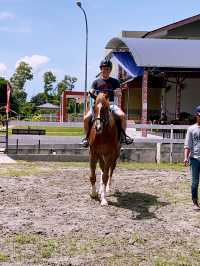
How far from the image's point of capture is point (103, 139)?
8.77 metres

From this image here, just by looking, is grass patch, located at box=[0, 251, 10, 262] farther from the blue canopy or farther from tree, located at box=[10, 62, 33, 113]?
tree, located at box=[10, 62, 33, 113]

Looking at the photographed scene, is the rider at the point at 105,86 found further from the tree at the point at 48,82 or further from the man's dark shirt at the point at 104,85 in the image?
the tree at the point at 48,82

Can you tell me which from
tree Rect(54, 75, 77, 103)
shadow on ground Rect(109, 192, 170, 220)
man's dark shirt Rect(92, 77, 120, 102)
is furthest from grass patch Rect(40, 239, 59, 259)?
tree Rect(54, 75, 77, 103)

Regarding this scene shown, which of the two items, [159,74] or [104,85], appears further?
[159,74]

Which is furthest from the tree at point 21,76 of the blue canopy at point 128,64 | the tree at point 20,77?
the blue canopy at point 128,64

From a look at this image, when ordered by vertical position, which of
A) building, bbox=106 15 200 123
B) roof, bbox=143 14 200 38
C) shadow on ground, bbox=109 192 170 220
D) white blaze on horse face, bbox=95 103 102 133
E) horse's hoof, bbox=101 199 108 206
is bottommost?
shadow on ground, bbox=109 192 170 220

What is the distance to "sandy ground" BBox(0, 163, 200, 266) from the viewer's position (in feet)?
18.9

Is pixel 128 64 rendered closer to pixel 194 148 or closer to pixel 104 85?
pixel 104 85

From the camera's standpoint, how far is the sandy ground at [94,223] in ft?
18.9

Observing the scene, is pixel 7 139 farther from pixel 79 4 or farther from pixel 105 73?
pixel 79 4

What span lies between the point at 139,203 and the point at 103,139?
1302mm

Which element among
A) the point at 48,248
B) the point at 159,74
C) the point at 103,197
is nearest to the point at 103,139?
the point at 103,197

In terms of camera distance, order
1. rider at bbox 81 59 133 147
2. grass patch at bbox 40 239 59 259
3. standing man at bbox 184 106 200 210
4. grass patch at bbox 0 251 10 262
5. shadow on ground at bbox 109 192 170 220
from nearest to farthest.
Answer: grass patch at bbox 0 251 10 262
grass patch at bbox 40 239 59 259
shadow on ground at bbox 109 192 170 220
standing man at bbox 184 106 200 210
rider at bbox 81 59 133 147

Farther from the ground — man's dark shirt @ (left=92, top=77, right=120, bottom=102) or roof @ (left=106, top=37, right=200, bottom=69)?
roof @ (left=106, top=37, right=200, bottom=69)
